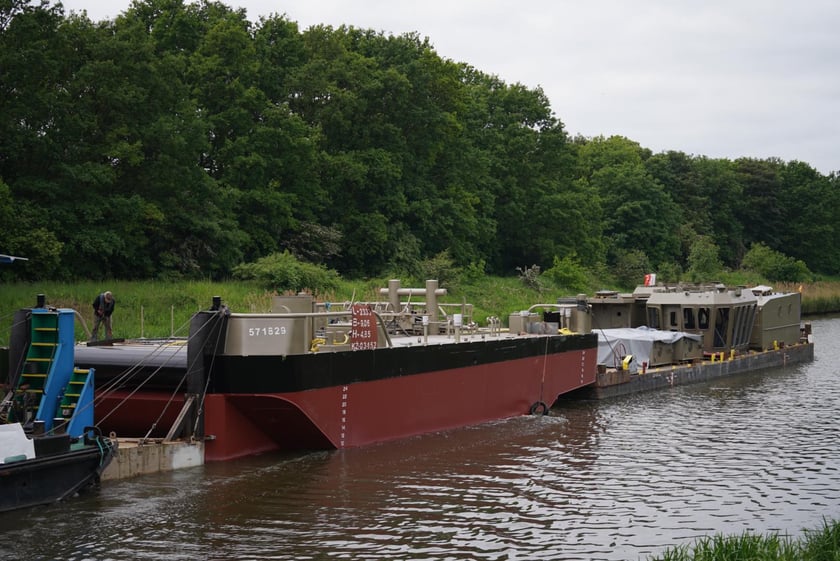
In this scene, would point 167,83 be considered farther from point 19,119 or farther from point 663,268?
point 663,268

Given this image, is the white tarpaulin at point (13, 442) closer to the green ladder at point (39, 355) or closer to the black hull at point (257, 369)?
the green ladder at point (39, 355)

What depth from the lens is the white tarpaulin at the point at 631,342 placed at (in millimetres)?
31016

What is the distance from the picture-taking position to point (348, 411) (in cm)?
1880

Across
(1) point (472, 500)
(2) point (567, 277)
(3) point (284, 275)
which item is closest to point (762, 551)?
(1) point (472, 500)

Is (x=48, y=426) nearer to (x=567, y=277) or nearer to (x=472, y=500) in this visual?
(x=472, y=500)

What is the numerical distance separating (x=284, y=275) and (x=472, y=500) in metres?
23.9

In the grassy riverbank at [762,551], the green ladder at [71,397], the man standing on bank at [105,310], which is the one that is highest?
the man standing on bank at [105,310]

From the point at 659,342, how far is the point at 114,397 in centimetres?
2081

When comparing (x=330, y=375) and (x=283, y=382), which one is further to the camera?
(x=330, y=375)

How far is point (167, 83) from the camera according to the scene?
3747 cm

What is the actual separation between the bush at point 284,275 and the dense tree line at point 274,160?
206cm

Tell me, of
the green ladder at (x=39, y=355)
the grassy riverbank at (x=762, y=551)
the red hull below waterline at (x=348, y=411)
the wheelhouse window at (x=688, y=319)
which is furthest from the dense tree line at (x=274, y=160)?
the grassy riverbank at (x=762, y=551)

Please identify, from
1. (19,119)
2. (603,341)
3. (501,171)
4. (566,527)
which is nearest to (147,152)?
(19,119)

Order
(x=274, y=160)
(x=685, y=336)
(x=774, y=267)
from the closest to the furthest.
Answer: (x=685, y=336) → (x=274, y=160) → (x=774, y=267)
